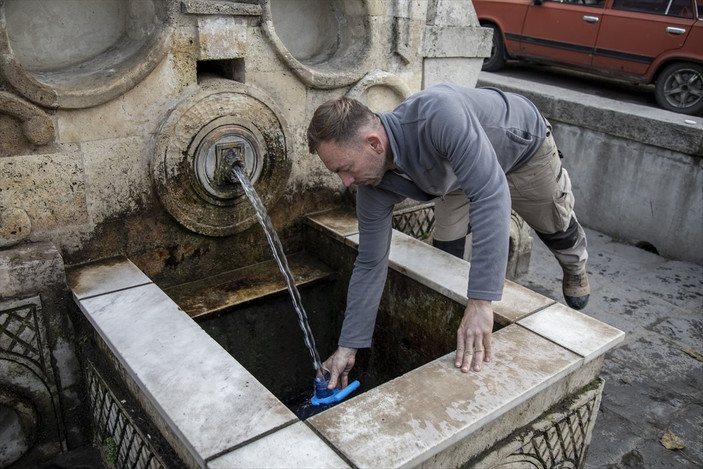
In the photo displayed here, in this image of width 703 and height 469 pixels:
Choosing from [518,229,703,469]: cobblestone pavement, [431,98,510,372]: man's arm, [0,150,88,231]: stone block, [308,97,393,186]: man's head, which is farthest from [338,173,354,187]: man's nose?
[518,229,703,469]: cobblestone pavement

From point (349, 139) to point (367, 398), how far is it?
0.89 m

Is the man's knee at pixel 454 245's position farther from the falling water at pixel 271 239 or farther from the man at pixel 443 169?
the falling water at pixel 271 239

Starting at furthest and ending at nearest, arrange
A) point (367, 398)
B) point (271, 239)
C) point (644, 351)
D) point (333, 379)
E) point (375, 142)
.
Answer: point (644, 351), point (271, 239), point (333, 379), point (375, 142), point (367, 398)

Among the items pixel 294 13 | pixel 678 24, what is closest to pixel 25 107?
pixel 294 13

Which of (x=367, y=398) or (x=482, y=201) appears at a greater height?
(x=482, y=201)

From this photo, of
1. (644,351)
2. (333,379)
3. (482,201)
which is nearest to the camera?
(482,201)

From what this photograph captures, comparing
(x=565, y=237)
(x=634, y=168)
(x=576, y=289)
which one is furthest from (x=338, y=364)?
(x=634, y=168)

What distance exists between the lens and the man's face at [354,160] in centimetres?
218

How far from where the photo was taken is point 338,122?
2129 mm

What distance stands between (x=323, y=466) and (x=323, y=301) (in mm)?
1841

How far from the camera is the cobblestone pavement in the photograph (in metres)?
2.98

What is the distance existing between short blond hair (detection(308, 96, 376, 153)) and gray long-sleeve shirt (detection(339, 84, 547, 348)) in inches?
5.9

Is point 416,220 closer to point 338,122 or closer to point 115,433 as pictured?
point 338,122

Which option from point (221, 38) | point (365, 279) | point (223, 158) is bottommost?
point (365, 279)
